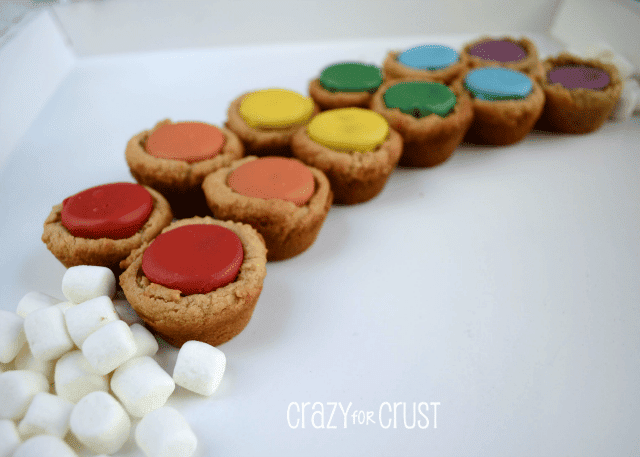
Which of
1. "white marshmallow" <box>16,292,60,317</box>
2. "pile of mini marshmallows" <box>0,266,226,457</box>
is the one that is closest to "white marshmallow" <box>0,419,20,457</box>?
"pile of mini marshmallows" <box>0,266,226,457</box>

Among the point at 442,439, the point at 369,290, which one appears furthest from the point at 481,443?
the point at 369,290

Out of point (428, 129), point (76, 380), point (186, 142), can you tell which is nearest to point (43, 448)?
point (76, 380)

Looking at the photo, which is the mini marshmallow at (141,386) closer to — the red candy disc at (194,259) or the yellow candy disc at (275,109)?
the red candy disc at (194,259)

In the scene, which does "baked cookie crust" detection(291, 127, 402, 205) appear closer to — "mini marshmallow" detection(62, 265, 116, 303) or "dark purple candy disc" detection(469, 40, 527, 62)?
"mini marshmallow" detection(62, 265, 116, 303)

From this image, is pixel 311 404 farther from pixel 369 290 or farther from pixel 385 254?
pixel 385 254

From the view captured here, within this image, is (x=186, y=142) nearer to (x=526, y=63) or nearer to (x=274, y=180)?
(x=274, y=180)
